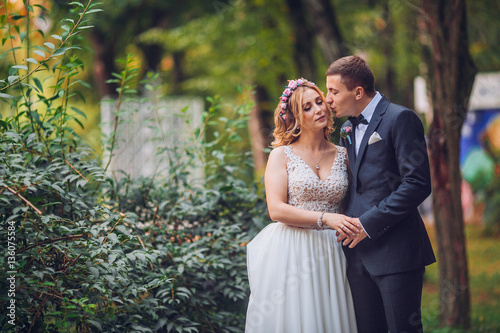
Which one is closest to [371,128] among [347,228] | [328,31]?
[347,228]

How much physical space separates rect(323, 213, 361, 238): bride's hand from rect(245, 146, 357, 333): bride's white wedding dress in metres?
0.15

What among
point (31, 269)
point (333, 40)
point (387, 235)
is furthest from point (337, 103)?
point (333, 40)

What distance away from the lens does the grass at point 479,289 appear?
188 inches

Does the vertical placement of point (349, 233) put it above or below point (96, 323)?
above

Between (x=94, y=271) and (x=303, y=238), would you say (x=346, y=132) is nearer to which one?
(x=303, y=238)

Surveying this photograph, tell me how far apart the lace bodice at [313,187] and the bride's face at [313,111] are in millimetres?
225

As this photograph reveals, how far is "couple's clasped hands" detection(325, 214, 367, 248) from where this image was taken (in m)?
2.74

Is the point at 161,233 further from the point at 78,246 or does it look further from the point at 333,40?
the point at 333,40

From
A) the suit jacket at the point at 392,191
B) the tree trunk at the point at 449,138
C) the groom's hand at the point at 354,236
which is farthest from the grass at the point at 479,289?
the groom's hand at the point at 354,236

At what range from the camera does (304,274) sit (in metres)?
2.93

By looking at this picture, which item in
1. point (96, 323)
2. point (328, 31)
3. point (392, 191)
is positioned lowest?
point (96, 323)

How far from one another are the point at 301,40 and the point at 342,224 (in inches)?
235

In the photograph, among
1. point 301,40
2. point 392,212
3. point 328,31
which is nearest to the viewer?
point 392,212

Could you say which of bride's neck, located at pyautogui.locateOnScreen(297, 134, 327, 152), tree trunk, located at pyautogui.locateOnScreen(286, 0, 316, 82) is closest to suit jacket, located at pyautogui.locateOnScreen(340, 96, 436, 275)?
bride's neck, located at pyautogui.locateOnScreen(297, 134, 327, 152)
